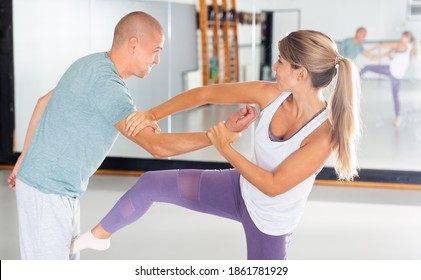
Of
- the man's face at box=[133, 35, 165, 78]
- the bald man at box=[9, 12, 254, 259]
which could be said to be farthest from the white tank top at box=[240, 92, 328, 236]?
the man's face at box=[133, 35, 165, 78]

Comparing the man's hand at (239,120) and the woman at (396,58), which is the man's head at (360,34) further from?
the man's hand at (239,120)

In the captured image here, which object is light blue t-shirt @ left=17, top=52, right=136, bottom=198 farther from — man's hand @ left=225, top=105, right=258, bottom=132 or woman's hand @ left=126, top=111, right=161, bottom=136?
man's hand @ left=225, top=105, right=258, bottom=132

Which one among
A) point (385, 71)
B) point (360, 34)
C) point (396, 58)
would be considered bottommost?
point (385, 71)

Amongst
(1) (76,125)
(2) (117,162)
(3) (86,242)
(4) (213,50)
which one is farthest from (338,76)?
(4) (213,50)

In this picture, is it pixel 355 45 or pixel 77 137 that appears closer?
pixel 77 137

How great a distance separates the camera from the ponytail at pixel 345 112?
2709 mm

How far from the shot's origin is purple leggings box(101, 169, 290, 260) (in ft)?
9.62

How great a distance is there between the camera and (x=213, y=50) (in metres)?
6.71

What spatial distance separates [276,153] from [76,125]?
867 mm

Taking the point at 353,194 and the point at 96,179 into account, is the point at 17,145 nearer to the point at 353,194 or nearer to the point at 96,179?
the point at 96,179

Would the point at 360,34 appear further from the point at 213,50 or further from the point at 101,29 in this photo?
the point at 101,29

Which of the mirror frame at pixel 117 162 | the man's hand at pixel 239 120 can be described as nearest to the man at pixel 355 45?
the mirror frame at pixel 117 162

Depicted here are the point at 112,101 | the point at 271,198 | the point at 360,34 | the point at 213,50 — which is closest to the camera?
the point at 112,101

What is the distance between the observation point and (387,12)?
19.0 ft
